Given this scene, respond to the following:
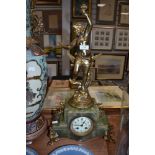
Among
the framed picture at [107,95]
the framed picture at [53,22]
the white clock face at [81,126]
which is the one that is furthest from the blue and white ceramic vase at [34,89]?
the framed picture at [53,22]

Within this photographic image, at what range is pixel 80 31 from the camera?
0.64 meters

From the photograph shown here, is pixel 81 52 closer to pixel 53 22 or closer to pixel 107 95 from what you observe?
pixel 107 95

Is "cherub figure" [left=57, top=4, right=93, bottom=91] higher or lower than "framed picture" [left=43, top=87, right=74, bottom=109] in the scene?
higher

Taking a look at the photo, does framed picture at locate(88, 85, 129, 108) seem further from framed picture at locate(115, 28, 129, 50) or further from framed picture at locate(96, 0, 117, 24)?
framed picture at locate(96, 0, 117, 24)

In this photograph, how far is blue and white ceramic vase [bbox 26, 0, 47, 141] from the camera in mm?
616

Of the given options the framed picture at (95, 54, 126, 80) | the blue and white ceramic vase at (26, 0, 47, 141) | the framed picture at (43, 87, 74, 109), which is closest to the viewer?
the blue and white ceramic vase at (26, 0, 47, 141)

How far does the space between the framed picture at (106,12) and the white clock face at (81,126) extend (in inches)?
34.0

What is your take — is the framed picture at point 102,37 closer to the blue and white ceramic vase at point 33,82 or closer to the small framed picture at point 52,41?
the small framed picture at point 52,41

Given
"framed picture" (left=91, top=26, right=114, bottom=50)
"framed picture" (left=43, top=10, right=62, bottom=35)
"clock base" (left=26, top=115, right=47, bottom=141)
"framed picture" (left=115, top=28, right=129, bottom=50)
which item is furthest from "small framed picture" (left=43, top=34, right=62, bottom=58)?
"clock base" (left=26, top=115, right=47, bottom=141)

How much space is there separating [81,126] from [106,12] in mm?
1034

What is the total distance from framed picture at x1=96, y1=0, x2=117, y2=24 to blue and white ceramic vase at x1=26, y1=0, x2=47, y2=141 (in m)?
0.82

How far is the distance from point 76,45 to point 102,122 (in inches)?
10.3

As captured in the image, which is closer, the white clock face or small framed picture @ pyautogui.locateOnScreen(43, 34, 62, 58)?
the white clock face
